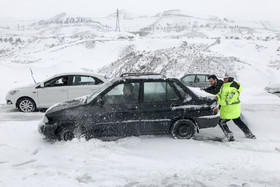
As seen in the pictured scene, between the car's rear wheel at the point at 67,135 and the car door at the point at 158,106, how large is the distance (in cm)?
159

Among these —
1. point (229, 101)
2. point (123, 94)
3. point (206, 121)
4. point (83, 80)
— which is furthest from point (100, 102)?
point (83, 80)

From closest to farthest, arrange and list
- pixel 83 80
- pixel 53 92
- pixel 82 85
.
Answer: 1. pixel 53 92
2. pixel 82 85
3. pixel 83 80

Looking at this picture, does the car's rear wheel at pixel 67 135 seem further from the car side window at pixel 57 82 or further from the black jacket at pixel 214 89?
the car side window at pixel 57 82

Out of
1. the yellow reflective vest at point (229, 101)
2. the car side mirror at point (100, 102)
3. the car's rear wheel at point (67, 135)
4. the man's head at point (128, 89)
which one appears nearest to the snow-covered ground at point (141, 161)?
the car's rear wheel at point (67, 135)

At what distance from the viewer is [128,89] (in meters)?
5.86

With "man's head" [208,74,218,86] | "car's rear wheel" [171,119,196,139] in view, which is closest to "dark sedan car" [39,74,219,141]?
"car's rear wheel" [171,119,196,139]

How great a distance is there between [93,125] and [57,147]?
0.89 m

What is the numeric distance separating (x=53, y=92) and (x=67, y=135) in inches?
152

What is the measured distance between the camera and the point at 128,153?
5.30 m

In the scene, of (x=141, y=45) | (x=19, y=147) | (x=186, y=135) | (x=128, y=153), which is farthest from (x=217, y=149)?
(x=141, y=45)

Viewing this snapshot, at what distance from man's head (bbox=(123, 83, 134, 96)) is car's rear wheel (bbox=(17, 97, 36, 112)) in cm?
503

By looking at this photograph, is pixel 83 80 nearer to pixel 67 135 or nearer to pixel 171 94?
pixel 67 135

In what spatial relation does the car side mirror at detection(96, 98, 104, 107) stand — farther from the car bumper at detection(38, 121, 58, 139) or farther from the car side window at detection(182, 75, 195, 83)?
the car side window at detection(182, 75, 195, 83)

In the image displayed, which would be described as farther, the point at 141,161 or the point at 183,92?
the point at 183,92
